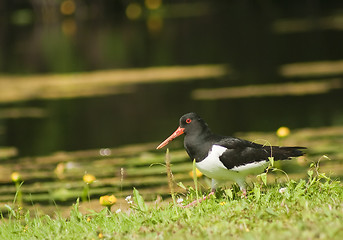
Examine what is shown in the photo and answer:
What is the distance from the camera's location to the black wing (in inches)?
251

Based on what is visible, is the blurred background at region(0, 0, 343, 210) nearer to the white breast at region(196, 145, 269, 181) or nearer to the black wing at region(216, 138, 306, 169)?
the black wing at region(216, 138, 306, 169)

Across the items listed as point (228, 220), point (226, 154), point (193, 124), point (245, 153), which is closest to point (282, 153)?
point (245, 153)

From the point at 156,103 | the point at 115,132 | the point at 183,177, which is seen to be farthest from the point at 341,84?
the point at 183,177

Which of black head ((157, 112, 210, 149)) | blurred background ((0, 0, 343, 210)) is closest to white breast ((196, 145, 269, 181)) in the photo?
black head ((157, 112, 210, 149))

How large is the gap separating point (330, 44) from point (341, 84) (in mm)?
8551

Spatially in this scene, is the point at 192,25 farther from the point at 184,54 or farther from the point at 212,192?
the point at 212,192

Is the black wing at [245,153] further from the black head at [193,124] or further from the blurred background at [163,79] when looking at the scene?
the blurred background at [163,79]

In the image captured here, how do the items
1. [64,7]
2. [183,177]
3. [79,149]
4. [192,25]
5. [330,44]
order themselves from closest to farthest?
1. [183,177]
2. [79,149]
3. [330,44]
4. [192,25]
5. [64,7]

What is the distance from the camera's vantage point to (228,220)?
5691 mm

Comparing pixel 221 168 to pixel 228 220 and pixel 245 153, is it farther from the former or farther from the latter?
pixel 228 220

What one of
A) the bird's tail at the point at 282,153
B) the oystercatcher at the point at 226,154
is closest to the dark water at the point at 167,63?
the oystercatcher at the point at 226,154

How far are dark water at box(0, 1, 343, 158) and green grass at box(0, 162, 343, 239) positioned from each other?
704cm

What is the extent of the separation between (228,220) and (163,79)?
16238 millimetres

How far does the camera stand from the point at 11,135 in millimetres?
15375
